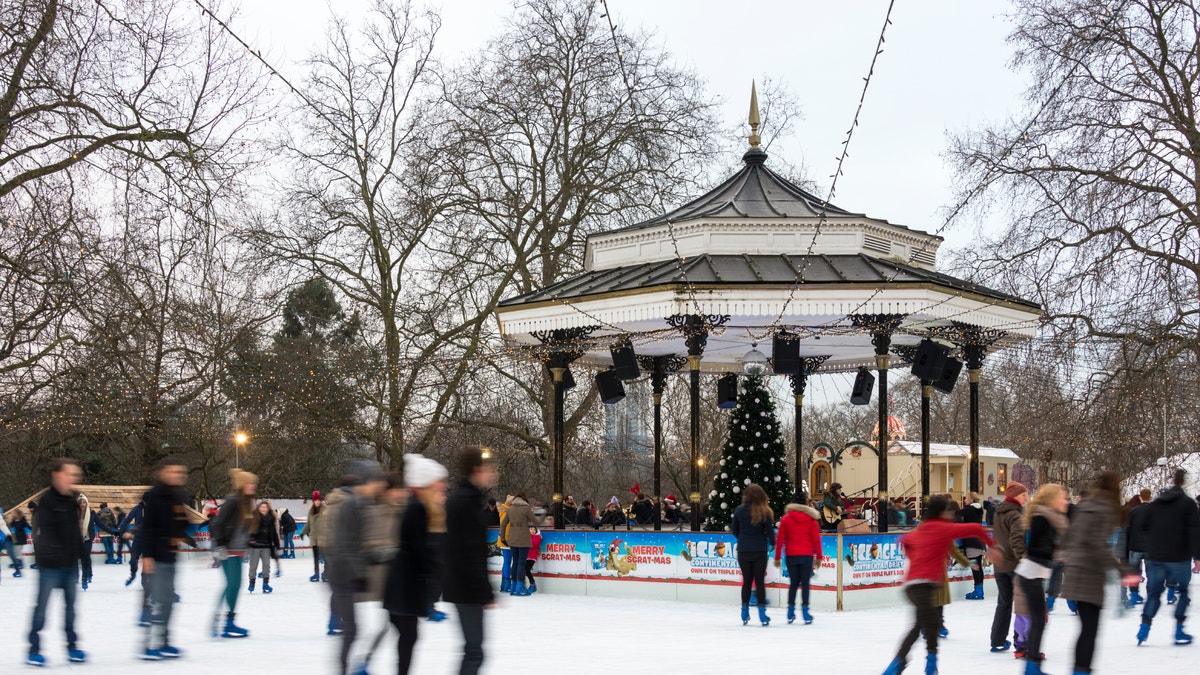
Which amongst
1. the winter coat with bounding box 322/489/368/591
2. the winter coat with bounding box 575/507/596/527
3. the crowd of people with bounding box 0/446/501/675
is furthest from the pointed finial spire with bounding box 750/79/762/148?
the winter coat with bounding box 322/489/368/591

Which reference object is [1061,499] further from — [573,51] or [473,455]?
[573,51]

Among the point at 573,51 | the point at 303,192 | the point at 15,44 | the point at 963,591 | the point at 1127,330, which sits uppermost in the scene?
the point at 573,51

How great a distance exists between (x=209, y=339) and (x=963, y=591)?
2004 cm

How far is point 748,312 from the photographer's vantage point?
55.9 ft

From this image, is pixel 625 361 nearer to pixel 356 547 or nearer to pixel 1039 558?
pixel 1039 558

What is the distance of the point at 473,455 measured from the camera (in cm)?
695

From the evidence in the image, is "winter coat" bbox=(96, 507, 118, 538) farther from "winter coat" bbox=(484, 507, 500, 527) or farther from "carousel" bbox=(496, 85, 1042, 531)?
"carousel" bbox=(496, 85, 1042, 531)

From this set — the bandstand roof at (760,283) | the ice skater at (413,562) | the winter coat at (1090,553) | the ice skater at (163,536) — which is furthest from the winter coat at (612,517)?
the ice skater at (413,562)

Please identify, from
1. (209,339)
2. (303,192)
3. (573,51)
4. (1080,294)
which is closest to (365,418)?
(209,339)

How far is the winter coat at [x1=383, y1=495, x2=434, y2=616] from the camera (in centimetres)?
715

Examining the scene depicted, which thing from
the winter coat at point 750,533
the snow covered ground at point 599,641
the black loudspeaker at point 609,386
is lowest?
the snow covered ground at point 599,641

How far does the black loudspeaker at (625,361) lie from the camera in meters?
19.0

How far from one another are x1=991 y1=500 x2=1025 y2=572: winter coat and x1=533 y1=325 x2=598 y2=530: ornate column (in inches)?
350

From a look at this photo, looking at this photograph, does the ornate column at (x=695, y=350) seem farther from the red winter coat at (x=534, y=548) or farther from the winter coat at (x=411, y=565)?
the winter coat at (x=411, y=565)
